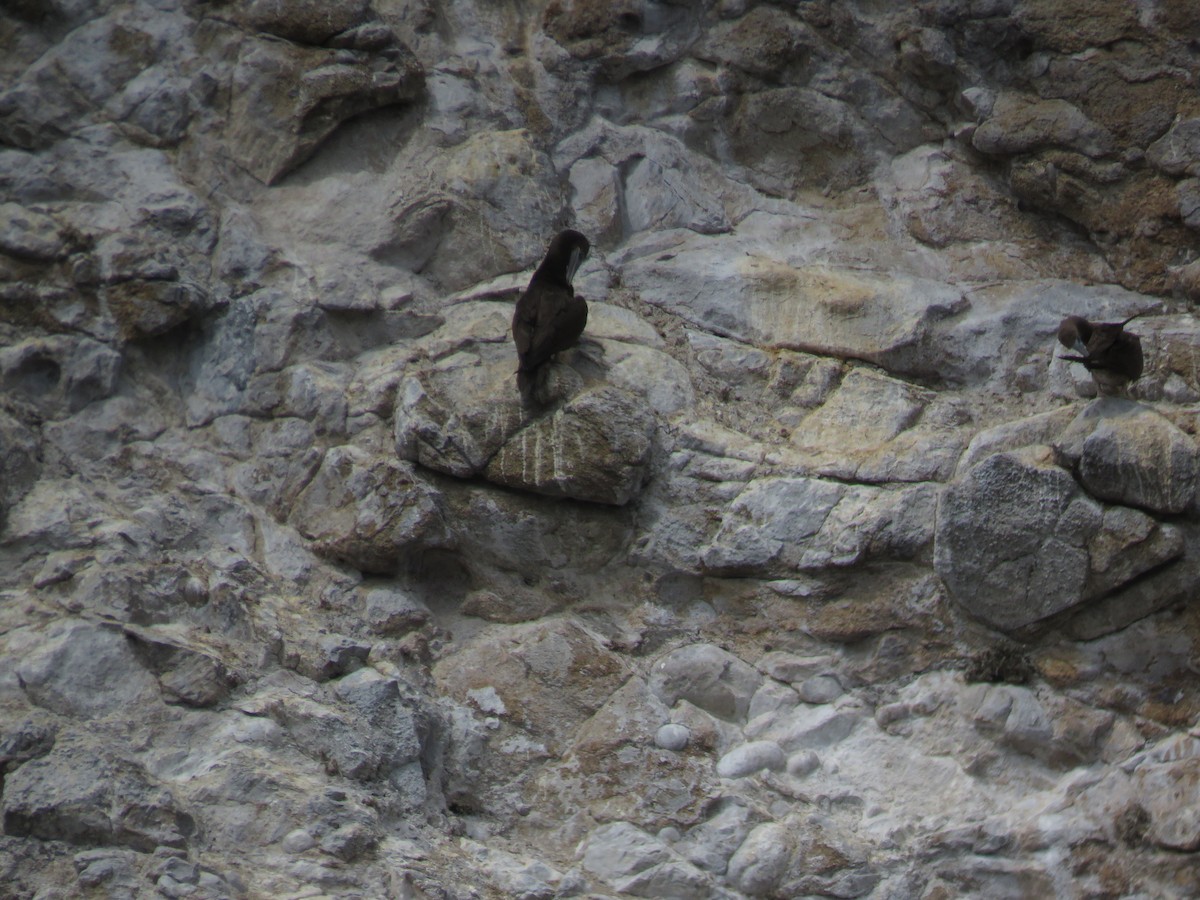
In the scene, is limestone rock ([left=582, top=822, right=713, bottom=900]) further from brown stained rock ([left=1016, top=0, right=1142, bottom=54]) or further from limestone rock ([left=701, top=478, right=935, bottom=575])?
brown stained rock ([left=1016, top=0, right=1142, bottom=54])

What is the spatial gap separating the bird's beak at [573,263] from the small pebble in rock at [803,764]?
2.69 metres

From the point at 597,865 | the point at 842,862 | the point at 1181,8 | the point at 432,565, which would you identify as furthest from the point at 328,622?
the point at 1181,8

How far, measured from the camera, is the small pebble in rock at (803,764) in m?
→ 6.46

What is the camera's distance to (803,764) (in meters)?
6.46

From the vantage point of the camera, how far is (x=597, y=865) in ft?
20.0

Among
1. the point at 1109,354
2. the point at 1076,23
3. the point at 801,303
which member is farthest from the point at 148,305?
the point at 1076,23

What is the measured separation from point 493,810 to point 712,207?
146 inches

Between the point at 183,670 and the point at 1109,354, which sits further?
the point at 1109,354

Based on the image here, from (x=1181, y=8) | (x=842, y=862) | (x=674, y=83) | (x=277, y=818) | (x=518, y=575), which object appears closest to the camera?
(x=277, y=818)

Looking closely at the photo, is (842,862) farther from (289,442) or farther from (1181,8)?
(1181,8)

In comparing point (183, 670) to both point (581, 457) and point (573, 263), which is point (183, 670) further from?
point (573, 263)

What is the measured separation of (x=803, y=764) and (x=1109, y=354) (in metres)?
2.36

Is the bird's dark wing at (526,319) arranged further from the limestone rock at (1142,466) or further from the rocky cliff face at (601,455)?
the limestone rock at (1142,466)

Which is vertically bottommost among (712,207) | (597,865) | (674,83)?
(597,865)
